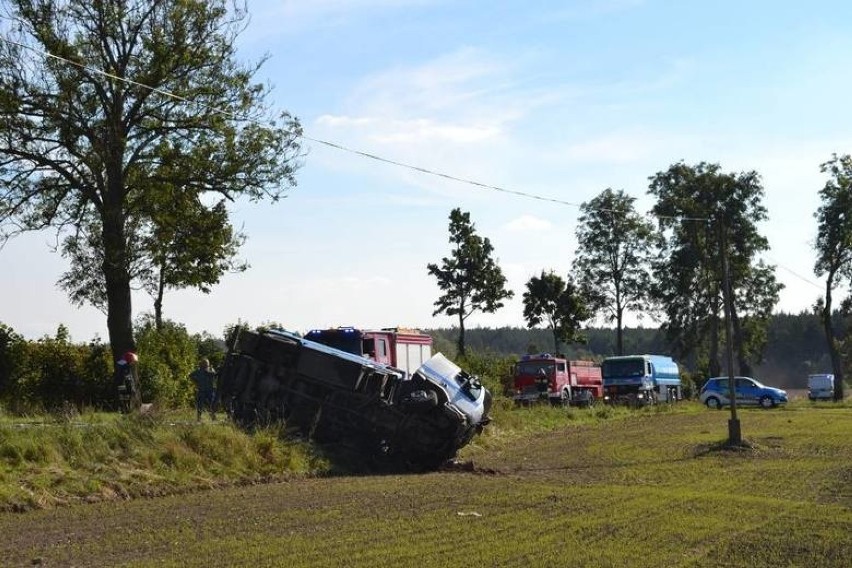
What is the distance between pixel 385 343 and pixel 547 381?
18.5 meters

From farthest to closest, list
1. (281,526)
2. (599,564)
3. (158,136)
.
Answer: (158,136), (281,526), (599,564)

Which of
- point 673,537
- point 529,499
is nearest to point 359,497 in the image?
point 529,499

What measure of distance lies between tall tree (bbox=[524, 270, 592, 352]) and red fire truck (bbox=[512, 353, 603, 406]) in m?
18.2

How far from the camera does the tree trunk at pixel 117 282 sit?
1202 inches

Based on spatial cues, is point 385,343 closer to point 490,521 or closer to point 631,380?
point 490,521

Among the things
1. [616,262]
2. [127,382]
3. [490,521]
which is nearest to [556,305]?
[616,262]

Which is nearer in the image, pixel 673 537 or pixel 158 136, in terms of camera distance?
pixel 673 537

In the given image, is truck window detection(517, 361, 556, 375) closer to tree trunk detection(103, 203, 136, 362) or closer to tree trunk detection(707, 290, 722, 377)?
tree trunk detection(103, 203, 136, 362)

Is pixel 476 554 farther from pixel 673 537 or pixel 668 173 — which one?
pixel 668 173

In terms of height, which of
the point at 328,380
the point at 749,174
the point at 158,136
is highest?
the point at 749,174

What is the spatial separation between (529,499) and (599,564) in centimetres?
534

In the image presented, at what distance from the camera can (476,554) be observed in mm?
10805

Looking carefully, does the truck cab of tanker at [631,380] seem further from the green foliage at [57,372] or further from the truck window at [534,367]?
the green foliage at [57,372]

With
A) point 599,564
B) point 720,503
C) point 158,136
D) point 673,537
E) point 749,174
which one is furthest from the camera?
point 749,174
